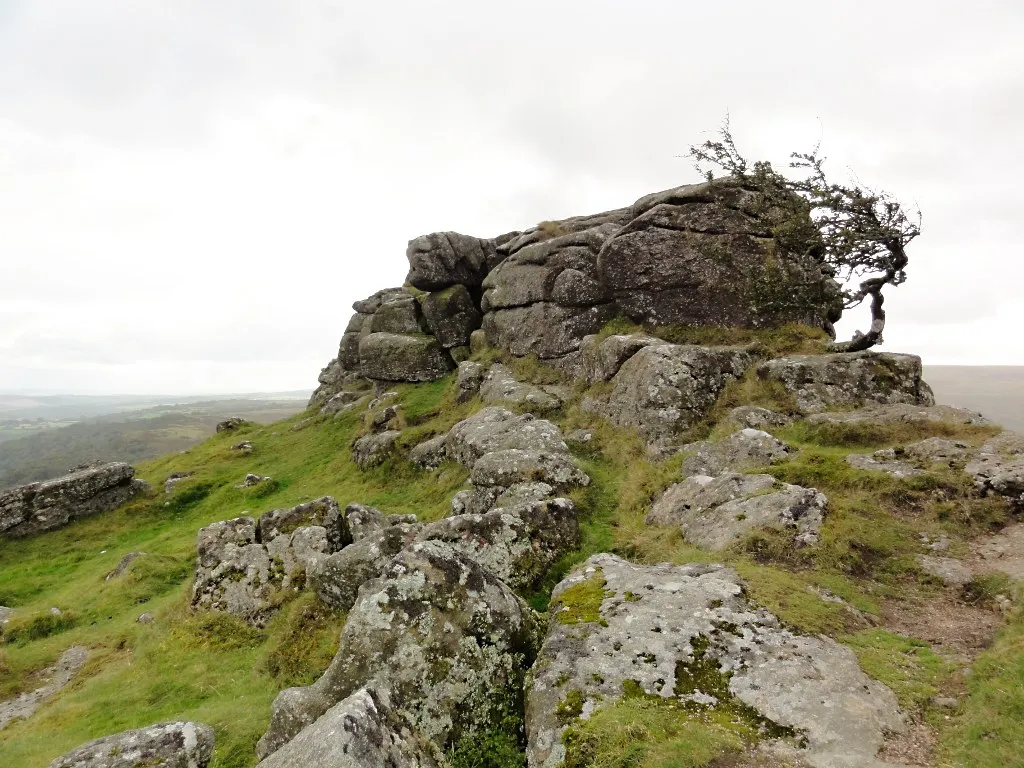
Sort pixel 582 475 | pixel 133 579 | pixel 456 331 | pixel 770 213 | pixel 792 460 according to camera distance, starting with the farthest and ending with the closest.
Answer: pixel 456 331 → pixel 770 213 → pixel 133 579 → pixel 582 475 → pixel 792 460

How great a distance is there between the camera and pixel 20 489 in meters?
32.4

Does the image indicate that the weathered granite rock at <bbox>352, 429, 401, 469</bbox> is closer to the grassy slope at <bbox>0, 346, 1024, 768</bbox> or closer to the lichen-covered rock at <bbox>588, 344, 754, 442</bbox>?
the grassy slope at <bbox>0, 346, 1024, 768</bbox>

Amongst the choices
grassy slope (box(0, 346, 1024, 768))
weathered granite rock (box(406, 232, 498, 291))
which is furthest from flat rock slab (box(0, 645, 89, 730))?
weathered granite rock (box(406, 232, 498, 291))

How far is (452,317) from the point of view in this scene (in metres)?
43.5

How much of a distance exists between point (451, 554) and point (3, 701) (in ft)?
51.2

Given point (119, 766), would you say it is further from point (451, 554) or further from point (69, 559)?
point (69, 559)

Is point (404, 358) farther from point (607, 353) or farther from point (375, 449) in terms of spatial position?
point (607, 353)

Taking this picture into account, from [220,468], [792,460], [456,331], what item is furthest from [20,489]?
[792,460]

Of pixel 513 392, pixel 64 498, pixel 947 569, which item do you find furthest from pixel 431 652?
pixel 64 498

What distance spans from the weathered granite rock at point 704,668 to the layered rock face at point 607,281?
20181 millimetres

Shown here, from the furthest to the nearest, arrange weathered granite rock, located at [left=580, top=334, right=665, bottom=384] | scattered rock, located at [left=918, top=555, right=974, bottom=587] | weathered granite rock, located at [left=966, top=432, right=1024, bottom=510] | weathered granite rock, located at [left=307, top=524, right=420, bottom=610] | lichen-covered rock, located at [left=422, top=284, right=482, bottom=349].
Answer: lichen-covered rock, located at [left=422, top=284, right=482, bottom=349]
weathered granite rock, located at [left=580, top=334, right=665, bottom=384]
weathered granite rock, located at [left=307, top=524, right=420, bottom=610]
weathered granite rock, located at [left=966, top=432, right=1024, bottom=510]
scattered rock, located at [left=918, top=555, right=974, bottom=587]

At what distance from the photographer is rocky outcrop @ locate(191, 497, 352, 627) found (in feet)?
52.6

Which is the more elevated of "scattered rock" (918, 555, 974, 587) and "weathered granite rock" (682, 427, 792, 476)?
"weathered granite rock" (682, 427, 792, 476)

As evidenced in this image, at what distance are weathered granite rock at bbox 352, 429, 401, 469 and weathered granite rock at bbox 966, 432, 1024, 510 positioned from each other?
84.6 feet
